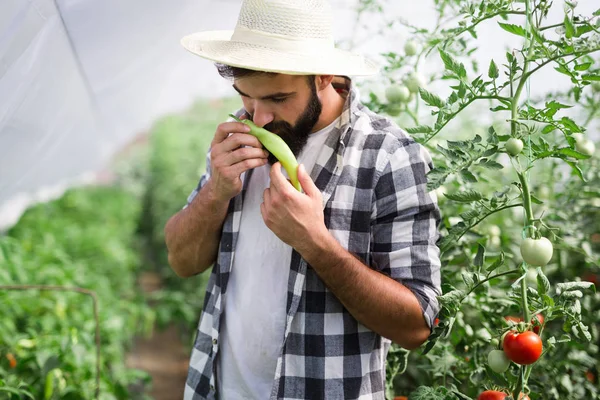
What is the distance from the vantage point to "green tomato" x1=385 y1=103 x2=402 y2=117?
2094 mm

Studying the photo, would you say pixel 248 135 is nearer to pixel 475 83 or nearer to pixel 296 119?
pixel 296 119

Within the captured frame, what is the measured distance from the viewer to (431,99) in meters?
1.56

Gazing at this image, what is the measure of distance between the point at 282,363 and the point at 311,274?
0.82 ft

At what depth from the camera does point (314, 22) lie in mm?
1699

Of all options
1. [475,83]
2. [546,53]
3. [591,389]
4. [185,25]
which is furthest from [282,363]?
[185,25]

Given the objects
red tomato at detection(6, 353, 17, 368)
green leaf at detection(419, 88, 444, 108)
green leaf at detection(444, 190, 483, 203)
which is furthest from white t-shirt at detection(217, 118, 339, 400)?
red tomato at detection(6, 353, 17, 368)

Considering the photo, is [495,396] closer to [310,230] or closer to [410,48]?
[310,230]

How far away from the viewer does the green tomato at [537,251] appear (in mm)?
1430

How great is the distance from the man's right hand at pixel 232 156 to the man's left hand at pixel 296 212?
95mm

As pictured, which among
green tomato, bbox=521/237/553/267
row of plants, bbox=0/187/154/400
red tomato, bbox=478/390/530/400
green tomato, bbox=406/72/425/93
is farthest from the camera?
row of plants, bbox=0/187/154/400

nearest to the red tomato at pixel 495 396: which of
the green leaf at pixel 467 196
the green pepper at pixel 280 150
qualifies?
the green leaf at pixel 467 196

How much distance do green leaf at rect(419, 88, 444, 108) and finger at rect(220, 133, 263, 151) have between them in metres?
0.45

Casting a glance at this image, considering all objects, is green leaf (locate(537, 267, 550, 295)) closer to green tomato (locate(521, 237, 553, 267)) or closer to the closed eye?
green tomato (locate(521, 237, 553, 267))

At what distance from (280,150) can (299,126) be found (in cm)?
14
